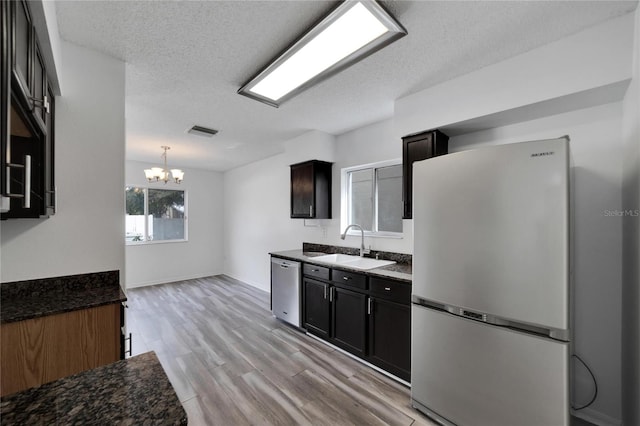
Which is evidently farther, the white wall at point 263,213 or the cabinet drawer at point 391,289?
the white wall at point 263,213

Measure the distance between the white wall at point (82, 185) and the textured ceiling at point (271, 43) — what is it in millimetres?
228

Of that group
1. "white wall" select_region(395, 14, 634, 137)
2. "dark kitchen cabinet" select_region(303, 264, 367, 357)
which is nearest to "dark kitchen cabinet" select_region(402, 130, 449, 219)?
"white wall" select_region(395, 14, 634, 137)

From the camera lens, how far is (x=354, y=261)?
3.24 metres

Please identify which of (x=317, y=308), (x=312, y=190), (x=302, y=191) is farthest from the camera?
(x=302, y=191)

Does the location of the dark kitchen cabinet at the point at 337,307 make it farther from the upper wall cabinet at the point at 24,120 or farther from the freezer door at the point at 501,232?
the upper wall cabinet at the point at 24,120

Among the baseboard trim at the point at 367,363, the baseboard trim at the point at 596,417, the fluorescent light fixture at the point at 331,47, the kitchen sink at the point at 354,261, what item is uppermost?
the fluorescent light fixture at the point at 331,47

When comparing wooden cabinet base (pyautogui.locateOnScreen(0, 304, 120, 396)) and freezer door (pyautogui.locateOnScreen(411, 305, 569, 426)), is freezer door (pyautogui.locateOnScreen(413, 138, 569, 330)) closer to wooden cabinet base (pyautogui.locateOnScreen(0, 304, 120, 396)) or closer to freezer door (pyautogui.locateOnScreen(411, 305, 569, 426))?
freezer door (pyautogui.locateOnScreen(411, 305, 569, 426))

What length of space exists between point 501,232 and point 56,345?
260 cm

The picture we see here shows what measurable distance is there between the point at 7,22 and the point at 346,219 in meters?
3.31

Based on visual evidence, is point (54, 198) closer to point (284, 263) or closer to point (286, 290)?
point (284, 263)

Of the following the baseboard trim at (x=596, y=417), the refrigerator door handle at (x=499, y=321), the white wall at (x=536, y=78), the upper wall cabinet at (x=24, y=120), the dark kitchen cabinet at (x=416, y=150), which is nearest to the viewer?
the upper wall cabinet at (x=24, y=120)

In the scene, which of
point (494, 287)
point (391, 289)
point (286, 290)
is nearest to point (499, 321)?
point (494, 287)

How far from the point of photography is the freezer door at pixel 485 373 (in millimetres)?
1419

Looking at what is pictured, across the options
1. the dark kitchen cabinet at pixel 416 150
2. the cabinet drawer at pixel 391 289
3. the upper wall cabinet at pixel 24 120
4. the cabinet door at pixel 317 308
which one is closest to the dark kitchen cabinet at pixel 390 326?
the cabinet drawer at pixel 391 289
